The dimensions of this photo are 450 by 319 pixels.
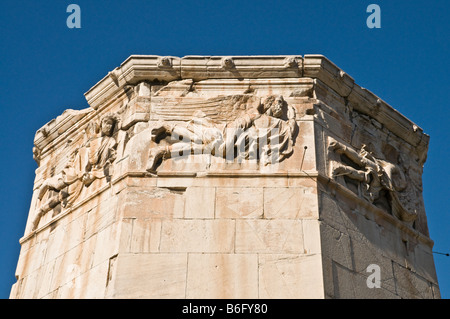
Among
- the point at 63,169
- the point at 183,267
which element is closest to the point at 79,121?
the point at 63,169

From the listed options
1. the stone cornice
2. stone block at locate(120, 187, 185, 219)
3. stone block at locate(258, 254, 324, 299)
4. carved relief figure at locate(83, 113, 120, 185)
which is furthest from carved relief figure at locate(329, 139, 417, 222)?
carved relief figure at locate(83, 113, 120, 185)

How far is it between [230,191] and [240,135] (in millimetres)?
854

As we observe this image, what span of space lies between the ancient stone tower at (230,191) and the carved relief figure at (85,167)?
0.02 meters

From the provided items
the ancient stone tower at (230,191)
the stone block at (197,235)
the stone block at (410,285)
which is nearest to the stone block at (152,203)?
the ancient stone tower at (230,191)

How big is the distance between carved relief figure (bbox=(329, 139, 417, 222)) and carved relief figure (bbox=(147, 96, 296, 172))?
69 cm

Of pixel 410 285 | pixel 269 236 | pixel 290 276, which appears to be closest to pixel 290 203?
pixel 269 236

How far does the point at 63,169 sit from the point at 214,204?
279cm

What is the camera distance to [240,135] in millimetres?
9414

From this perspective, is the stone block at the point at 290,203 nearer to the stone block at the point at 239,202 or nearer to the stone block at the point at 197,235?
the stone block at the point at 239,202

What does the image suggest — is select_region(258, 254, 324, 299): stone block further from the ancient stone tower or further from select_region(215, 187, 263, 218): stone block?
select_region(215, 187, 263, 218): stone block

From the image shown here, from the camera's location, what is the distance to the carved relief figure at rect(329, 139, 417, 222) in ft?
31.5

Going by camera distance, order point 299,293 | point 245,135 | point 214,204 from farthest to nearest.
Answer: point 245,135
point 214,204
point 299,293

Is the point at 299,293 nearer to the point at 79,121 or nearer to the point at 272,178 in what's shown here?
the point at 272,178

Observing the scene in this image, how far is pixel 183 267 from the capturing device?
8336 millimetres
